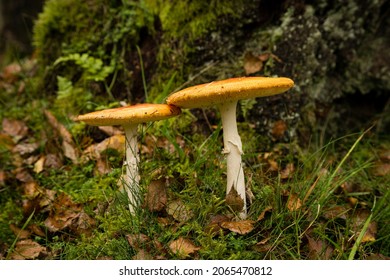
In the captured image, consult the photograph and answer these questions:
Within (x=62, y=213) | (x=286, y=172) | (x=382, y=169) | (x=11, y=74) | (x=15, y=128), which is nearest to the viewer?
(x=62, y=213)

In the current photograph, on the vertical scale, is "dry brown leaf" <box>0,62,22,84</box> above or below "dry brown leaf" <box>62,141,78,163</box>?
above

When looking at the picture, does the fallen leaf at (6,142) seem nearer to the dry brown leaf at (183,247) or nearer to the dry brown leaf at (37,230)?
the dry brown leaf at (37,230)

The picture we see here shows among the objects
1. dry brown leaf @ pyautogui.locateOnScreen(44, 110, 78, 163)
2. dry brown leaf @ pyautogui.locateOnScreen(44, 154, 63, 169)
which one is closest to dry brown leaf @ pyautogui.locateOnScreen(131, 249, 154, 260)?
dry brown leaf @ pyautogui.locateOnScreen(44, 110, 78, 163)

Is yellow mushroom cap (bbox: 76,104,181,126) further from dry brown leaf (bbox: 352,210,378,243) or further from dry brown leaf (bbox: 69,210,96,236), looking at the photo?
dry brown leaf (bbox: 352,210,378,243)

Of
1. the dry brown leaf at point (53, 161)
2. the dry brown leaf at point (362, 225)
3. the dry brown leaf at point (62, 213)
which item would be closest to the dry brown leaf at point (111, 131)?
the dry brown leaf at point (53, 161)

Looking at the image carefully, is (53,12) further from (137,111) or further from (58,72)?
(137,111)

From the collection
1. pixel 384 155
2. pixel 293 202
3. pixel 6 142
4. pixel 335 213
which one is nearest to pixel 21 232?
pixel 6 142

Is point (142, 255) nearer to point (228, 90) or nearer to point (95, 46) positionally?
point (228, 90)
